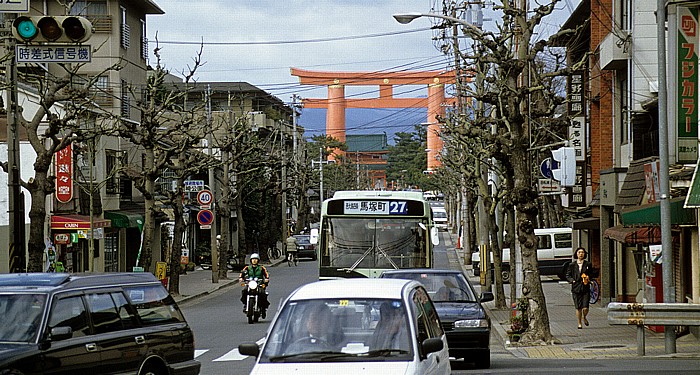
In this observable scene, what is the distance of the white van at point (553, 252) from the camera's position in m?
45.4

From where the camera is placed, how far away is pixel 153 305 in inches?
501

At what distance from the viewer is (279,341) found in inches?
371

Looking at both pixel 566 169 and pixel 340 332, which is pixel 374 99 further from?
pixel 340 332

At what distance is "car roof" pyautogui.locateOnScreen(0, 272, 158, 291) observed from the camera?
11.2 meters

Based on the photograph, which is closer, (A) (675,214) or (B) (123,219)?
(A) (675,214)

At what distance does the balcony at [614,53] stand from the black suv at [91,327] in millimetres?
18471

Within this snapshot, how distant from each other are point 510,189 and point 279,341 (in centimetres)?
1429

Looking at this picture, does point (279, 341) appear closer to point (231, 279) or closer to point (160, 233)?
point (231, 279)

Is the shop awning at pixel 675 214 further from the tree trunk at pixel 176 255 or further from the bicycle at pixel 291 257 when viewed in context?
the bicycle at pixel 291 257

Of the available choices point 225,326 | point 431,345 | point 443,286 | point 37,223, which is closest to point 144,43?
point 225,326

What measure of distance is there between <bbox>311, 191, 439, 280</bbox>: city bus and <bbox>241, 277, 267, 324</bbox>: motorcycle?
264 centimetres

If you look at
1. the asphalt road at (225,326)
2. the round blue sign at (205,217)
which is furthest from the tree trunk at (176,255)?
the round blue sign at (205,217)

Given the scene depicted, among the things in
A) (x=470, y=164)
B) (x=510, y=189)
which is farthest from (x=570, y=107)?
(x=510, y=189)

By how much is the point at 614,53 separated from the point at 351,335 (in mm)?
20875
